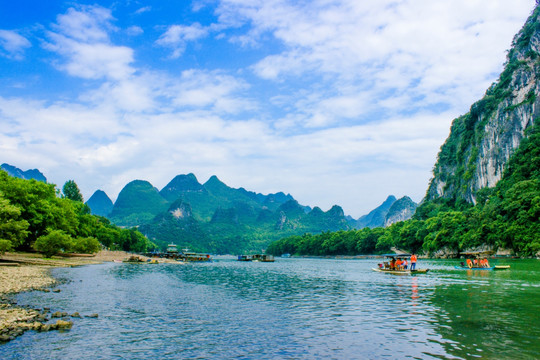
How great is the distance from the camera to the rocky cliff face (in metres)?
134

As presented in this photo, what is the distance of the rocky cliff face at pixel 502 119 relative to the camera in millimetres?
133500

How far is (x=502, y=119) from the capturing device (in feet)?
465

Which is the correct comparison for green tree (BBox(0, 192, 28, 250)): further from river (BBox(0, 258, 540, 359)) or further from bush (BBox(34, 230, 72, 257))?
river (BBox(0, 258, 540, 359))

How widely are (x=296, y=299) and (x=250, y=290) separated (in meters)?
7.79

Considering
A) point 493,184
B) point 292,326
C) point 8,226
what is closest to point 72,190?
point 8,226

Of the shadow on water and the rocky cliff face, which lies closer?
the shadow on water

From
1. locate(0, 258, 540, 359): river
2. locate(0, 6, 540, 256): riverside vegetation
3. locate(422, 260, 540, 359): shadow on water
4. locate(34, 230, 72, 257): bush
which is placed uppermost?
locate(0, 6, 540, 256): riverside vegetation

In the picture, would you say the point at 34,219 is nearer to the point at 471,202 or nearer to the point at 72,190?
the point at 72,190


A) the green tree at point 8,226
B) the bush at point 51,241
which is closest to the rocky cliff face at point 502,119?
the bush at point 51,241

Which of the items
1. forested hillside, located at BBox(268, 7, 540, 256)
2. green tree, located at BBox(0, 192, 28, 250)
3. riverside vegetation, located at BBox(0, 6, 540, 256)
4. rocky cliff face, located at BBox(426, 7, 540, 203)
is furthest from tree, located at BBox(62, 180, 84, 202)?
rocky cliff face, located at BBox(426, 7, 540, 203)

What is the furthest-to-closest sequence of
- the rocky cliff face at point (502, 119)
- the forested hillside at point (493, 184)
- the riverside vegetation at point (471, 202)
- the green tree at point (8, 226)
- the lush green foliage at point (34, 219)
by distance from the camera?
the rocky cliff face at point (502, 119) < the forested hillside at point (493, 184) < the riverside vegetation at point (471, 202) < the lush green foliage at point (34, 219) < the green tree at point (8, 226)

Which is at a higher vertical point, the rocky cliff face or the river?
the rocky cliff face

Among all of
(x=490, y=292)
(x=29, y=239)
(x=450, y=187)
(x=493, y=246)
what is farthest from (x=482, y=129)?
(x=29, y=239)

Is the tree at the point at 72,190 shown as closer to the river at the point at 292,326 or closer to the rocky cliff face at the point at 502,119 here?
the river at the point at 292,326
